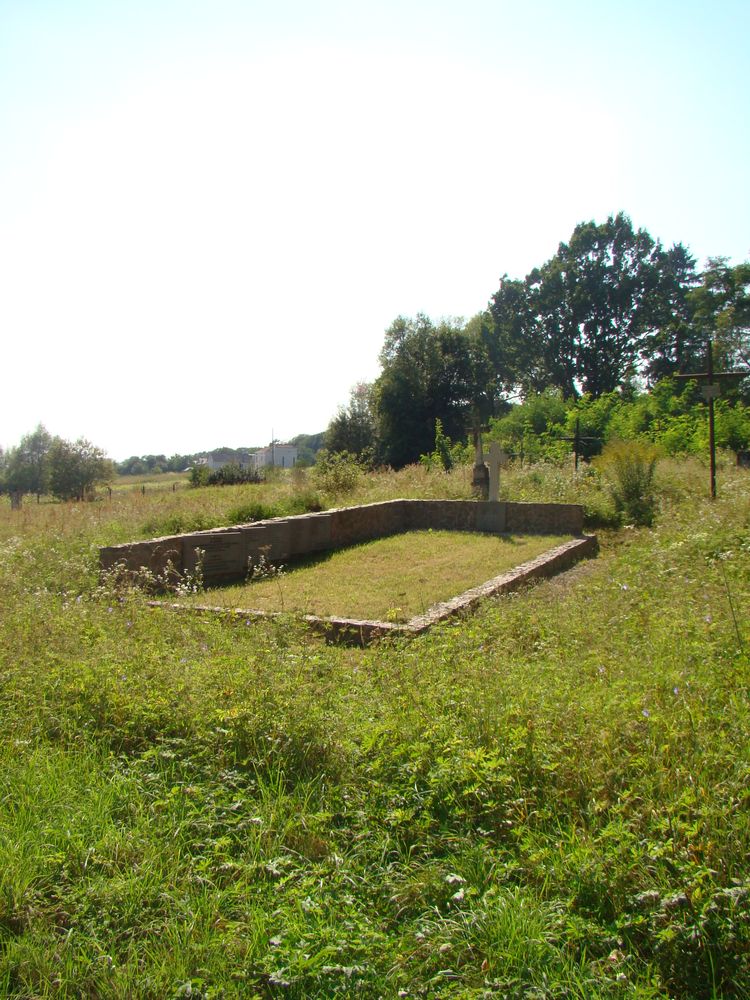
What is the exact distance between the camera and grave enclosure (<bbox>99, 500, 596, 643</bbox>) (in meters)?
6.65

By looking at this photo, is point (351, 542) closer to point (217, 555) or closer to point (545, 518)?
point (217, 555)

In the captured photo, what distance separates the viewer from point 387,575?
8820 millimetres

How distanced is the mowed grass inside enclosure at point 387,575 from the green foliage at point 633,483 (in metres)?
1.90

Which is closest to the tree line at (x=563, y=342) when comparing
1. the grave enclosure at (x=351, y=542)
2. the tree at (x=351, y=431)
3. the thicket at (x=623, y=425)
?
the tree at (x=351, y=431)

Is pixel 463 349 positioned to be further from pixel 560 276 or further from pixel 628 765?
pixel 628 765

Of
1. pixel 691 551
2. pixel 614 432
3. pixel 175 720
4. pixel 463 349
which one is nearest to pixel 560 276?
pixel 463 349

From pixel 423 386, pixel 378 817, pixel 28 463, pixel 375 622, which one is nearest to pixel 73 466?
pixel 28 463

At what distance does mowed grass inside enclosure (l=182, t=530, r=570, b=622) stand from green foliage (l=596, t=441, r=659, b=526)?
1.90 m

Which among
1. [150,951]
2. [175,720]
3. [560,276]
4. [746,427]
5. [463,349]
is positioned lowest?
[150,951]

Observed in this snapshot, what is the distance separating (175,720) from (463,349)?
116ft

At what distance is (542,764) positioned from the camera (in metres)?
2.92

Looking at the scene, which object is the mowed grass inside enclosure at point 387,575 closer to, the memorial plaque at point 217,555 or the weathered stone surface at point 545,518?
the memorial plaque at point 217,555

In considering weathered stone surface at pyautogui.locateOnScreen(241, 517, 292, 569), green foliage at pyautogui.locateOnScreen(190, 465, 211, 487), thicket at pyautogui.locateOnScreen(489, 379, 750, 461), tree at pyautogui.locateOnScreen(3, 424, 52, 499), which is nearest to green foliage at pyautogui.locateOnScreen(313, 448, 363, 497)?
weathered stone surface at pyautogui.locateOnScreen(241, 517, 292, 569)

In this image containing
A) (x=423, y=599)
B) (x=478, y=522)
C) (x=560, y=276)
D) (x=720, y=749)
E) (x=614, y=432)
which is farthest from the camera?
(x=560, y=276)
